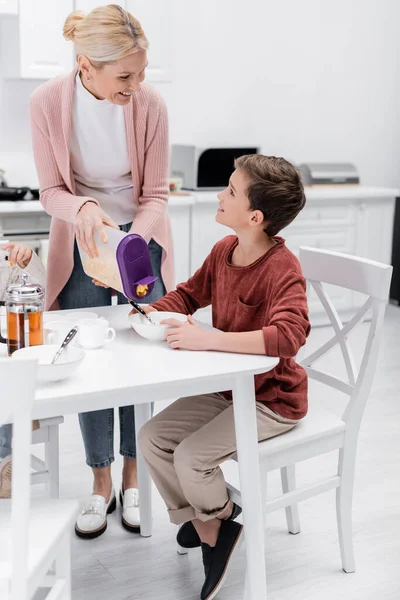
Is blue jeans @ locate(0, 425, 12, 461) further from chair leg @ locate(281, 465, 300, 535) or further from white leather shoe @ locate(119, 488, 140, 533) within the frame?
chair leg @ locate(281, 465, 300, 535)

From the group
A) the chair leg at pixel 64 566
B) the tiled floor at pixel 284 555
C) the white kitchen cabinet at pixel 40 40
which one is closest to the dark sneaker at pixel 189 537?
the tiled floor at pixel 284 555

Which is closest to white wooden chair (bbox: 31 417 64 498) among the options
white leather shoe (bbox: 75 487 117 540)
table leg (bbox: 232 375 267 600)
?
white leather shoe (bbox: 75 487 117 540)

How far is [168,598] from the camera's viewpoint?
1865mm

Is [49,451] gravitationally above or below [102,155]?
below

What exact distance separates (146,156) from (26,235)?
1654 mm

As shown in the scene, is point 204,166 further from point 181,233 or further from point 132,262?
point 132,262

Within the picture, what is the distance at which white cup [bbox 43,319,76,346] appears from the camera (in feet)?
5.19

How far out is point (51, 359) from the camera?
4.71 feet

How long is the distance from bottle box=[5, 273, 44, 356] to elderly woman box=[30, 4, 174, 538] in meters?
0.42

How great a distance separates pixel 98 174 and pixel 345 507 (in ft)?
3.49

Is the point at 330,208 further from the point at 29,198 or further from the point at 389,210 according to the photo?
the point at 29,198

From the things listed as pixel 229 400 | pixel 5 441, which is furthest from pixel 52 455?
pixel 229 400

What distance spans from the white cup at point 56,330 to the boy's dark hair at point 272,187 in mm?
492

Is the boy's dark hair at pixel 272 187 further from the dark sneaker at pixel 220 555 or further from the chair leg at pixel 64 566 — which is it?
the chair leg at pixel 64 566
